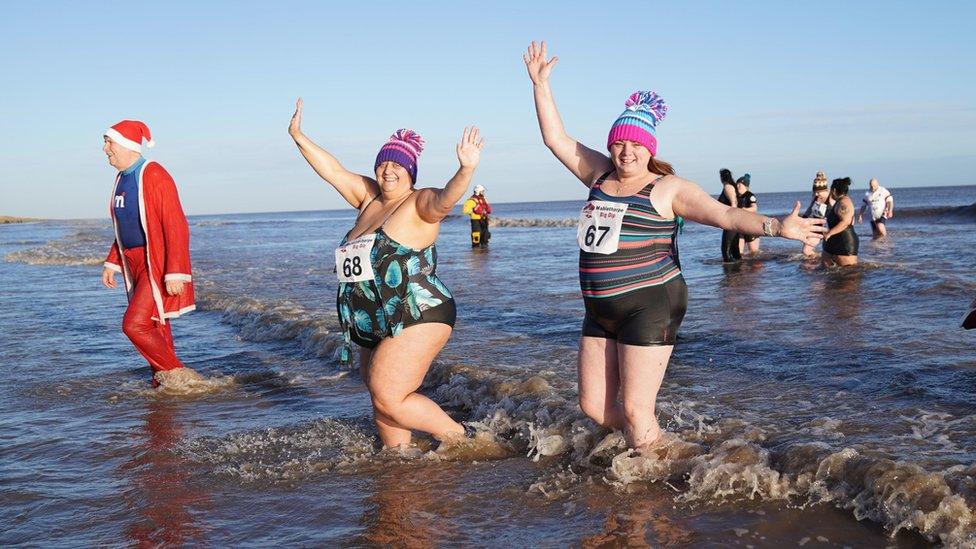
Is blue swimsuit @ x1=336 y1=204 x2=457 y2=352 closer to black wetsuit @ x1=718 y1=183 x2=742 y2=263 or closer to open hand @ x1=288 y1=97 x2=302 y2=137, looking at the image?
open hand @ x1=288 y1=97 x2=302 y2=137

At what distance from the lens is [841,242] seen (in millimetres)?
13562

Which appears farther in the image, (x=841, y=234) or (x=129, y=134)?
(x=841, y=234)

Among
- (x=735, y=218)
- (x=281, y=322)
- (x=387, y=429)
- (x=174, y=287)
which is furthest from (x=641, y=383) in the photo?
(x=281, y=322)

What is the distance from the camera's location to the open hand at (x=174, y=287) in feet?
22.4

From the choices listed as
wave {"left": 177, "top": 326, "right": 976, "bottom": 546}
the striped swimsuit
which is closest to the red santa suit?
wave {"left": 177, "top": 326, "right": 976, "bottom": 546}

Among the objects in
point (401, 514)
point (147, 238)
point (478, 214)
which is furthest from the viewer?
point (478, 214)

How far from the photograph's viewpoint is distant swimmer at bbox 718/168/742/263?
53.5ft

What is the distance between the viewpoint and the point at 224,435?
5793mm

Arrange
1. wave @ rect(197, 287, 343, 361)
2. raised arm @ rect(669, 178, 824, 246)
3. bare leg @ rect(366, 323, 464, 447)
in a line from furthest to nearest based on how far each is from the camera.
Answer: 1. wave @ rect(197, 287, 343, 361)
2. bare leg @ rect(366, 323, 464, 447)
3. raised arm @ rect(669, 178, 824, 246)

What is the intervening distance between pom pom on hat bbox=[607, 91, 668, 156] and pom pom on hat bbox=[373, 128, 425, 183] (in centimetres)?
116

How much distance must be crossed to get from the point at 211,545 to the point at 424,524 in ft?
3.09

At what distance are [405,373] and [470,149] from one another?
4.14ft

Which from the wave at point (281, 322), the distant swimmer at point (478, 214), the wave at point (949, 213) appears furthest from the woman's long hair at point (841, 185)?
the wave at point (949, 213)

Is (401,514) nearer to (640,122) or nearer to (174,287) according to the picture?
(640,122)
